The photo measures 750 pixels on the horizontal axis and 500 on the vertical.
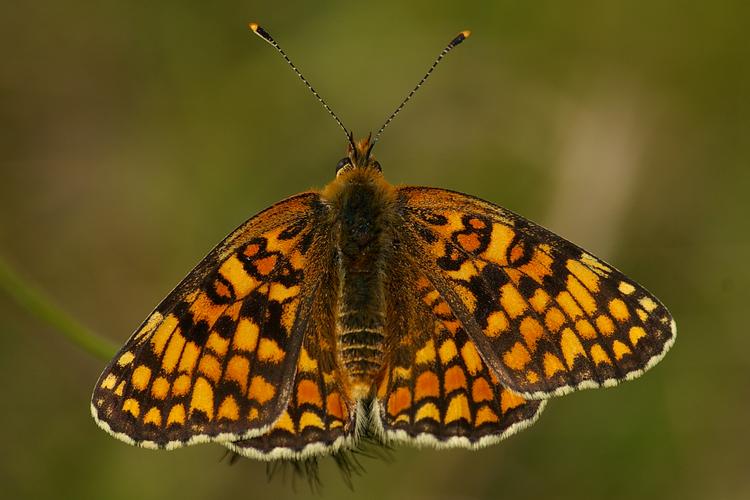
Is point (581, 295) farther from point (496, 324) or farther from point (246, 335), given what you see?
point (246, 335)

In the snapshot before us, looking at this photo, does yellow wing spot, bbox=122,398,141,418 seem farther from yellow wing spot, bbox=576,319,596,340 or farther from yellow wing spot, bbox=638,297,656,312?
yellow wing spot, bbox=638,297,656,312

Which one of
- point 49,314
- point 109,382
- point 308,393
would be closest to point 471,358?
point 308,393

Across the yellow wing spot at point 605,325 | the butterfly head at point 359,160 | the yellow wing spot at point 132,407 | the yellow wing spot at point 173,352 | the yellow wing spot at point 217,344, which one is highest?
the butterfly head at point 359,160

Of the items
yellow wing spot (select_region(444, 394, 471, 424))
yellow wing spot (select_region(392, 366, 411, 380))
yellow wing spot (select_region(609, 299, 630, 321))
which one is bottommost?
yellow wing spot (select_region(444, 394, 471, 424))

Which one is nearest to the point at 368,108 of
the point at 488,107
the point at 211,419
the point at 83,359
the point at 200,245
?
the point at 488,107

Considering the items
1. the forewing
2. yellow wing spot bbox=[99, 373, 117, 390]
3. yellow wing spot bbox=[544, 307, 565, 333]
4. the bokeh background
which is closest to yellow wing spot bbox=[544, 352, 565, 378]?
yellow wing spot bbox=[544, 307, 565, 333]

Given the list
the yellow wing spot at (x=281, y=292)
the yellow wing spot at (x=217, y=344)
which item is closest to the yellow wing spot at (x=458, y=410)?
the yellow wing spot at (x=281, y=292)

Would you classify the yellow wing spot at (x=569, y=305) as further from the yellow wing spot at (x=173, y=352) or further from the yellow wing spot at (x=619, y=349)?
the yellow wing spot at (x=173, y=352)
